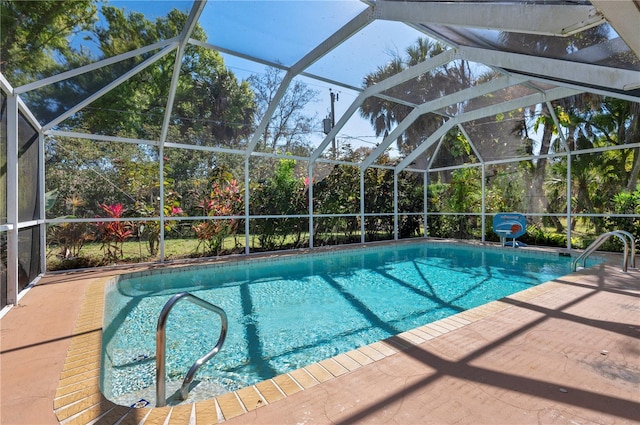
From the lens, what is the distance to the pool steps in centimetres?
190

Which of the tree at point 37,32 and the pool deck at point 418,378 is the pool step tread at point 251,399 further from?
the tree at point 37,32

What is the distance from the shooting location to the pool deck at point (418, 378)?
189 centimetres

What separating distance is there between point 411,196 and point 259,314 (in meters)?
9.36

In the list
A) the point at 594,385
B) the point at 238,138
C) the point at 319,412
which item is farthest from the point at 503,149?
the point at 319,412

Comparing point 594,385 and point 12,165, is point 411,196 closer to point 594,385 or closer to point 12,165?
point 594,385

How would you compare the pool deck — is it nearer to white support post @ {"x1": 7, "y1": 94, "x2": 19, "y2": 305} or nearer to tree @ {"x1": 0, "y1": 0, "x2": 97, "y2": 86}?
white support post @ {"x1": 7, "y1": 94, "x2": 19, "y2": 305}

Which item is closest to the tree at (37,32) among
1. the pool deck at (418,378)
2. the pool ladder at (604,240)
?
the pool deck at (418,378)

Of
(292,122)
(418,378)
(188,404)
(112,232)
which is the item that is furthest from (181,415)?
(292,122)

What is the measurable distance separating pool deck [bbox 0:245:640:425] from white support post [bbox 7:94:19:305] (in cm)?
61

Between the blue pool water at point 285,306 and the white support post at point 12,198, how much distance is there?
1198 mm

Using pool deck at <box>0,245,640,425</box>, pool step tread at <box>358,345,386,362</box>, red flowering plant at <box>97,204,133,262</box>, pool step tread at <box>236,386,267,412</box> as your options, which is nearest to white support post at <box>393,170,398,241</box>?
pool deck at <box>0,245,640,425</box>

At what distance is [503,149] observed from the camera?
985 cm

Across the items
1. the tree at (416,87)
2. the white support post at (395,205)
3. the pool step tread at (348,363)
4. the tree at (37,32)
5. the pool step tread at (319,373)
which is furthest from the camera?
the white support post at (395,205)

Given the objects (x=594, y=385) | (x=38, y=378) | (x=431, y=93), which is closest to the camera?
(x=594, y=385)
